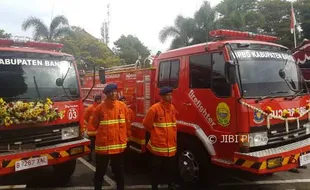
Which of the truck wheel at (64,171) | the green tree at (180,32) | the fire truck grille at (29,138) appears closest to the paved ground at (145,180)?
the truck wheel at (64,171)

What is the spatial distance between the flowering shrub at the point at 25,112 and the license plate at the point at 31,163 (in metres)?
0.56

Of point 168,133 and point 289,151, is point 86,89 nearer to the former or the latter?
point 168,133

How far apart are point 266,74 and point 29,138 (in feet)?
11.9

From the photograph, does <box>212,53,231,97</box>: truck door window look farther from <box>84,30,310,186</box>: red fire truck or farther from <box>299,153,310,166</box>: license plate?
<box>299,153,310,166</box>: license plate

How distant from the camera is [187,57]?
16.5 ft

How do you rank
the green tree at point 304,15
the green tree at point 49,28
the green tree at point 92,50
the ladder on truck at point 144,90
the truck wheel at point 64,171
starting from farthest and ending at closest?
the green tree at point 92,50, the green tree at point 304,15, the green tree at point 49,28, the ladder on truck at point 144,90, the truck wheel at point 64,171

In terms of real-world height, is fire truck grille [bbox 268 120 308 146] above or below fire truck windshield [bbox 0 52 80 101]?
below

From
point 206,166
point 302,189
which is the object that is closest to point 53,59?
point 206,166

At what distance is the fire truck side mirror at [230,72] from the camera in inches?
159

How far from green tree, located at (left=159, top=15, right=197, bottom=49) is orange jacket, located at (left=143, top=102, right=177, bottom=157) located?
57.6 feet

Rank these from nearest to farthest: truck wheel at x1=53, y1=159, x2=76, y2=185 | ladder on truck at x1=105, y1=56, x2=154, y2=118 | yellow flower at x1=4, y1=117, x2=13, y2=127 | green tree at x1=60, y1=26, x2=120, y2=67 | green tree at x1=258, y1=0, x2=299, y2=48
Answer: yellow flower at x1=4, y1=117, x2=13, y2=127, truck wheel at x1=53, y1=159, x2=76, y2=185, ladder on truck at x1=105, y1=56, x2=154, y2=118, green tree at x1=258, y1=0, x2=299, y2=48, green tree at x1=60, y1=26, x2=120, y2=67

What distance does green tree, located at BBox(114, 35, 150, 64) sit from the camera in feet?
106

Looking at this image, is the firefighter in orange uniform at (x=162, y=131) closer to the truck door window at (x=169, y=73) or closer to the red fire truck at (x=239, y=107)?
the red fire truck at (x=239, y=107)

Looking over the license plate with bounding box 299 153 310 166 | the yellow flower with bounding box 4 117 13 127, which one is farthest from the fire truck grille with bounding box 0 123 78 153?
the license plate with bounding box 299 153 310 166
